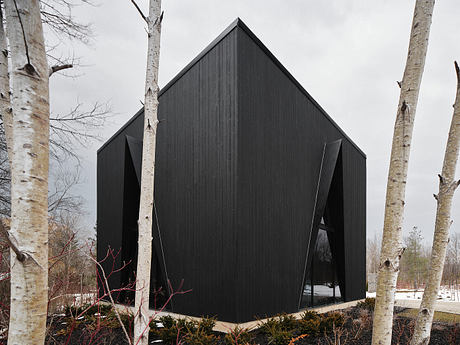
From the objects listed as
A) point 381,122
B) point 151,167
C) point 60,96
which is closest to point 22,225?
point 151,167

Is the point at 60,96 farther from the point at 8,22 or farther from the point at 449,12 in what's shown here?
the point at 449,12

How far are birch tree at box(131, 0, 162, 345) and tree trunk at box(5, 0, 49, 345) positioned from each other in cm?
197

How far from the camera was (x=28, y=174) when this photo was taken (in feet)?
4.40

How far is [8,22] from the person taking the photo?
138cm

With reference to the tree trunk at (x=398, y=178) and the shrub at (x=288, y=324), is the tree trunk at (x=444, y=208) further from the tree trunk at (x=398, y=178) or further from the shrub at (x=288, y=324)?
the shrub at (x=288, y=324)

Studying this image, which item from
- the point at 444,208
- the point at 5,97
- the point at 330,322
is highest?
the point at 5,97

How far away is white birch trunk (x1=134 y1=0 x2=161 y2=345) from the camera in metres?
3.29

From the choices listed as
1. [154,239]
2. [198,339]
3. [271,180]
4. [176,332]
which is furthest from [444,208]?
[154,239]

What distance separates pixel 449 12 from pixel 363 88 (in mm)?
14428

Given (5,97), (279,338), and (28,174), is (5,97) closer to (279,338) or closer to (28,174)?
(28,174)

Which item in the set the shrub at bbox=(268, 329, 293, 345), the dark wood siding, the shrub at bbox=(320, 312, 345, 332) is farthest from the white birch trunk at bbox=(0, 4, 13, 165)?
the shrub at bbox=(320, 312, 345, 332)

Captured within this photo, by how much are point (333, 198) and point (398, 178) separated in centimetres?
803

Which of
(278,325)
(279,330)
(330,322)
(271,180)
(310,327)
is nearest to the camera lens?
(279,330)

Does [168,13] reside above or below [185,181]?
above
